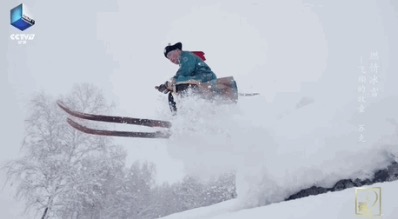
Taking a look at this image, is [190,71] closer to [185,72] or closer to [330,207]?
[185,72]

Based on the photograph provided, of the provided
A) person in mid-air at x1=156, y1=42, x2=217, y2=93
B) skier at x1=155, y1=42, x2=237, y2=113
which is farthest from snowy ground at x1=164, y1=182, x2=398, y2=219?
person in mid-air at x1=156, y1=42, x2=217, y2=93

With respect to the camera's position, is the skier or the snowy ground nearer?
the snowy ground

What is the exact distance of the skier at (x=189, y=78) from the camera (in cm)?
729

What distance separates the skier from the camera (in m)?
7.29

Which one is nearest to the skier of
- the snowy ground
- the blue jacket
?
the blue jacket

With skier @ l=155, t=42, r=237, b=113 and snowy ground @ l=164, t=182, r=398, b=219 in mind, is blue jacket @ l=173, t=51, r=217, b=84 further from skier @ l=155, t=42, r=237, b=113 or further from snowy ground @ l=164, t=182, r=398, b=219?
snowy ground @ l=164, t=182, r=398, b=219

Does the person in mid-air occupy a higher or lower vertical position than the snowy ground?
higher

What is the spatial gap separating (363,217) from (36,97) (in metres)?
13.5

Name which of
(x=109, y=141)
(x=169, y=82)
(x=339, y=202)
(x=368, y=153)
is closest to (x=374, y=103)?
(x=368, y=153)

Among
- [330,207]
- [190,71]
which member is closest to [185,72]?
[190,71]

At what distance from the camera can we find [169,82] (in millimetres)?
7441

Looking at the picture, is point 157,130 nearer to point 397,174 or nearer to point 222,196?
point 397,174

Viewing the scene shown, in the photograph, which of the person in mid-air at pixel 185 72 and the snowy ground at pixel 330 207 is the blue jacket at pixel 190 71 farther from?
the snowy ground at pixel 330 207

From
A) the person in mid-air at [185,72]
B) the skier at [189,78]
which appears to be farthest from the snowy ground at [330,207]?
the person in mid-air at [185,72]
